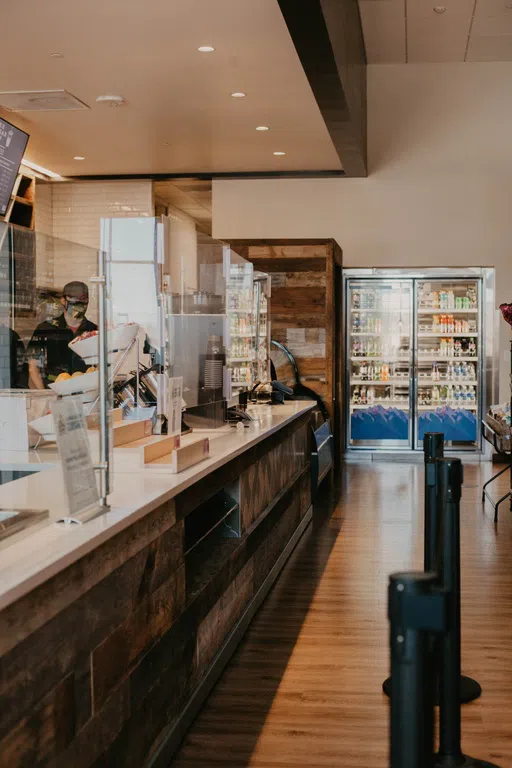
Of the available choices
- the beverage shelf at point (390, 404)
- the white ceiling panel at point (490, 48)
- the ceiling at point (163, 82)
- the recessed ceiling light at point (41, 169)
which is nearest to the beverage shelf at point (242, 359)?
the ceiling at point (163, 82)

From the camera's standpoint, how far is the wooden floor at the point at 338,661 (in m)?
3.10

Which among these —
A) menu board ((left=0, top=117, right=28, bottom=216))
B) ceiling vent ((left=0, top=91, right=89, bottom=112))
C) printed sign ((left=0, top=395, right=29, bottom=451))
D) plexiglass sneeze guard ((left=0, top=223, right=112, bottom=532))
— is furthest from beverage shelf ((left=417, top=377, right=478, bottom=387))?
printed sign ((left=0, top=395, right=29, bottom=451))

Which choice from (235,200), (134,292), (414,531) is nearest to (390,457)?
(235,200)

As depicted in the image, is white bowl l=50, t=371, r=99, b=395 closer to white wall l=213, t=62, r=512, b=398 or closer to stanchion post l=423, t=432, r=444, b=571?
stanchion post l=423, t=432, r=444, b=571

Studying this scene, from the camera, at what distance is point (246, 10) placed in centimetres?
553

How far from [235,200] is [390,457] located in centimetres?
362

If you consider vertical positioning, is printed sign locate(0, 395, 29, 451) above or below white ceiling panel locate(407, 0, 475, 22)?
below

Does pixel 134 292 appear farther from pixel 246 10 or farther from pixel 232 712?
pixel 246 10

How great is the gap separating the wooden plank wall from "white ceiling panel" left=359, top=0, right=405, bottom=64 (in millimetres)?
2297

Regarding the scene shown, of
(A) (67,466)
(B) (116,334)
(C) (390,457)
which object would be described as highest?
(B) (116,334)

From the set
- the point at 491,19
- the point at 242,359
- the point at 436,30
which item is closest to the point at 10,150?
the point at 242,359

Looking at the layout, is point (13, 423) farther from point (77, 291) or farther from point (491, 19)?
point (491, 19)

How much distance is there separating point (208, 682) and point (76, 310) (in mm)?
1616

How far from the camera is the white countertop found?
1.87 m
